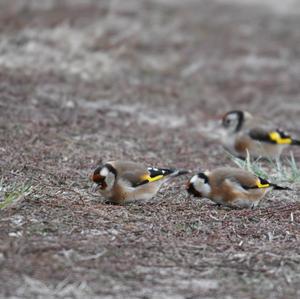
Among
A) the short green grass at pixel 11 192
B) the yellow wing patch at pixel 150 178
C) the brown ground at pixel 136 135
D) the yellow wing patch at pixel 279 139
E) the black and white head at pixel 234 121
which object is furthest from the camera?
the black and white head at pixel 234 121

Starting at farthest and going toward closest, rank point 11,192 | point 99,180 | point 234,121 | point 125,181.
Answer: point 234,121 < point 125,181 < point 99,180 < point 11,192

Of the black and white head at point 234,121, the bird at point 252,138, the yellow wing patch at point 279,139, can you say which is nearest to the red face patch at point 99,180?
the bird at point 252,138

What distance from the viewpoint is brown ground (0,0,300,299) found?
5.21m

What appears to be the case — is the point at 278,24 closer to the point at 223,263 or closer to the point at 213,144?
the point at 213,144

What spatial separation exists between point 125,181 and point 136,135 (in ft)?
9.15

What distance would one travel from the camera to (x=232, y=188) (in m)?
7.15

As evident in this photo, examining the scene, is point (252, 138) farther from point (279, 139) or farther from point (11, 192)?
point (11, 192)

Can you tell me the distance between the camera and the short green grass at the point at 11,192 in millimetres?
5949

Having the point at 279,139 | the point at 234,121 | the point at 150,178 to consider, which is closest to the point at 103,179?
the point at 150,178

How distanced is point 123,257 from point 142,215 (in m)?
1.13

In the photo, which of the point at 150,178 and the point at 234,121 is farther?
the point at 234,121

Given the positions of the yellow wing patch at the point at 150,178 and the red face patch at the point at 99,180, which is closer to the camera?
the red face patch at the point at 99,180

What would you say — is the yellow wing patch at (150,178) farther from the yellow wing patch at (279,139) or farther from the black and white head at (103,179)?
the yellow wing patch at (279,139)

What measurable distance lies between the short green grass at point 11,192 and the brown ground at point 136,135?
1.4 inches
